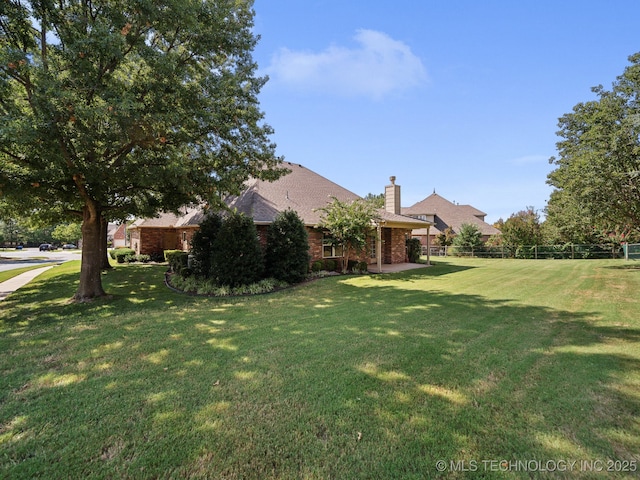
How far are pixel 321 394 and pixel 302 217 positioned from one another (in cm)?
1139

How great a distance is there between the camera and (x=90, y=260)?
957cm

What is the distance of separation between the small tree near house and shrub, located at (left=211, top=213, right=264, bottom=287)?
3854 millimetres

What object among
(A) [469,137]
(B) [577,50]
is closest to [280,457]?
(B) [577,50]

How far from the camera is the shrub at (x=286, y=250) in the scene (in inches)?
464

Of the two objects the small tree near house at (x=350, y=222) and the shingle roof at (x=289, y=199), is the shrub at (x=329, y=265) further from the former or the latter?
the shingle roof at (x=289, y=199)

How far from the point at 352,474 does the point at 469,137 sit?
18.6 m

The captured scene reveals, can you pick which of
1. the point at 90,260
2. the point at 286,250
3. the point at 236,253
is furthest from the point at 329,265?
the point at 90,260

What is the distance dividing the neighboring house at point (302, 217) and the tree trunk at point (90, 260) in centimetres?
264

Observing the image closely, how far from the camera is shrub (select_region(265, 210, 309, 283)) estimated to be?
38.7ft

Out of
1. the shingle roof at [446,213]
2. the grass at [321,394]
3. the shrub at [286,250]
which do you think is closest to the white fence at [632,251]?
the shingle roof at [446,213]

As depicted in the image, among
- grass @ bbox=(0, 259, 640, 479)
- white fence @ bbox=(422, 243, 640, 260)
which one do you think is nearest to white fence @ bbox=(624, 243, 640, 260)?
white fence @ bbox=(422, 243, 640, 260)

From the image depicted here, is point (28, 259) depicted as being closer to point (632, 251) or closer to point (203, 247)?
point (203, 247)

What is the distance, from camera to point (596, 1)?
330 inches

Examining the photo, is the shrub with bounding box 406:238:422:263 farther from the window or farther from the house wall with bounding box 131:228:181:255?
the house wall with bounding box 131:228:181:255
